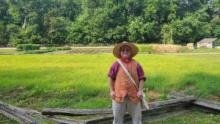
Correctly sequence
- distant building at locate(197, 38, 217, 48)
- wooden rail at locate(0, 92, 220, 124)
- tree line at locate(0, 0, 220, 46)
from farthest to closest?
tree line at locate(0, 0, 220, 46) < distant building at locate(197, 38, 217, 48) < wooden rail at locate(0, 92, 220, 124)

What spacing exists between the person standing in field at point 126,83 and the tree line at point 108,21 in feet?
298

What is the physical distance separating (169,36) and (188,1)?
66.7 ft

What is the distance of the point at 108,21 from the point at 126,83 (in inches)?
3964

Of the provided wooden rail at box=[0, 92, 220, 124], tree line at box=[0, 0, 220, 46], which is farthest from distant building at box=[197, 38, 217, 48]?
wooden rail at box=[0, 92, 220, 124]

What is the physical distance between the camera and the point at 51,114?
9086mm

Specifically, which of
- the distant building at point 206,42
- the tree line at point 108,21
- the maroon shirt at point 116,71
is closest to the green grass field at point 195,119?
the maroon shirt at point 116,71

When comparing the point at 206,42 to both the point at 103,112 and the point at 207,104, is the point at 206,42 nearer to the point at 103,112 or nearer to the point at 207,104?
the point at 207,104

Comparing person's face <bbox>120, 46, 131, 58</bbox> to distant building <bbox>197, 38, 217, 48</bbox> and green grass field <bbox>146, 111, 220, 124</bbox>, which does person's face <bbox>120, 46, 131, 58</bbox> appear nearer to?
green grass field <bbox>146, 111, 220, 124</bbox>

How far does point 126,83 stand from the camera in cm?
739

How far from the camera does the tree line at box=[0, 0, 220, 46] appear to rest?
10019 cm

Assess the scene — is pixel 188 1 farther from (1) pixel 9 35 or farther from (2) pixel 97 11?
(1) pixel 9 35

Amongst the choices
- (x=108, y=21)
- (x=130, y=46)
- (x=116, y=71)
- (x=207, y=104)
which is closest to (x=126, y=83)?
(x=116, y=71)

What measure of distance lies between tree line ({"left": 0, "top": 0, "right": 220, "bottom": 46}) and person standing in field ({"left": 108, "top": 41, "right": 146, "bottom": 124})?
298ft

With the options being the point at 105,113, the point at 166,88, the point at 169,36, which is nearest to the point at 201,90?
the point at 166,88
